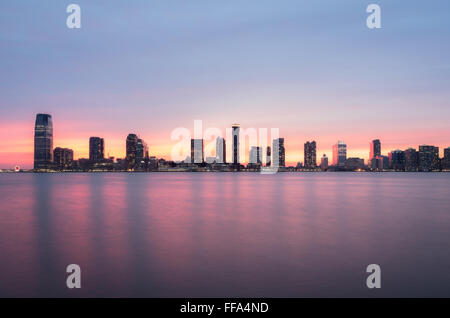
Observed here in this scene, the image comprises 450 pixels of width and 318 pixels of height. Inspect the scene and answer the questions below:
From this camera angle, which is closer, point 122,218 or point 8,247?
point 8,247

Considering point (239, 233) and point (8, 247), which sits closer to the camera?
point (8, 247)

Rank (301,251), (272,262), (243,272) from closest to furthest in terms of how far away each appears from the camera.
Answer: (243,272) < (272,262) < (301,251)

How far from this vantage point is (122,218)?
3166 cm

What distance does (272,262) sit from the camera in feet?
52.3

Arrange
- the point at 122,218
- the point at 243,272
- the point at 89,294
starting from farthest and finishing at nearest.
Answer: the point at 122,218, the point at 243,272, the point at 89,294

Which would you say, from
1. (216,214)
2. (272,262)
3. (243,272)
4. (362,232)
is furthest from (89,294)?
(216,214)

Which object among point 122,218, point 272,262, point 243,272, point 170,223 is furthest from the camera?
point 122,218
